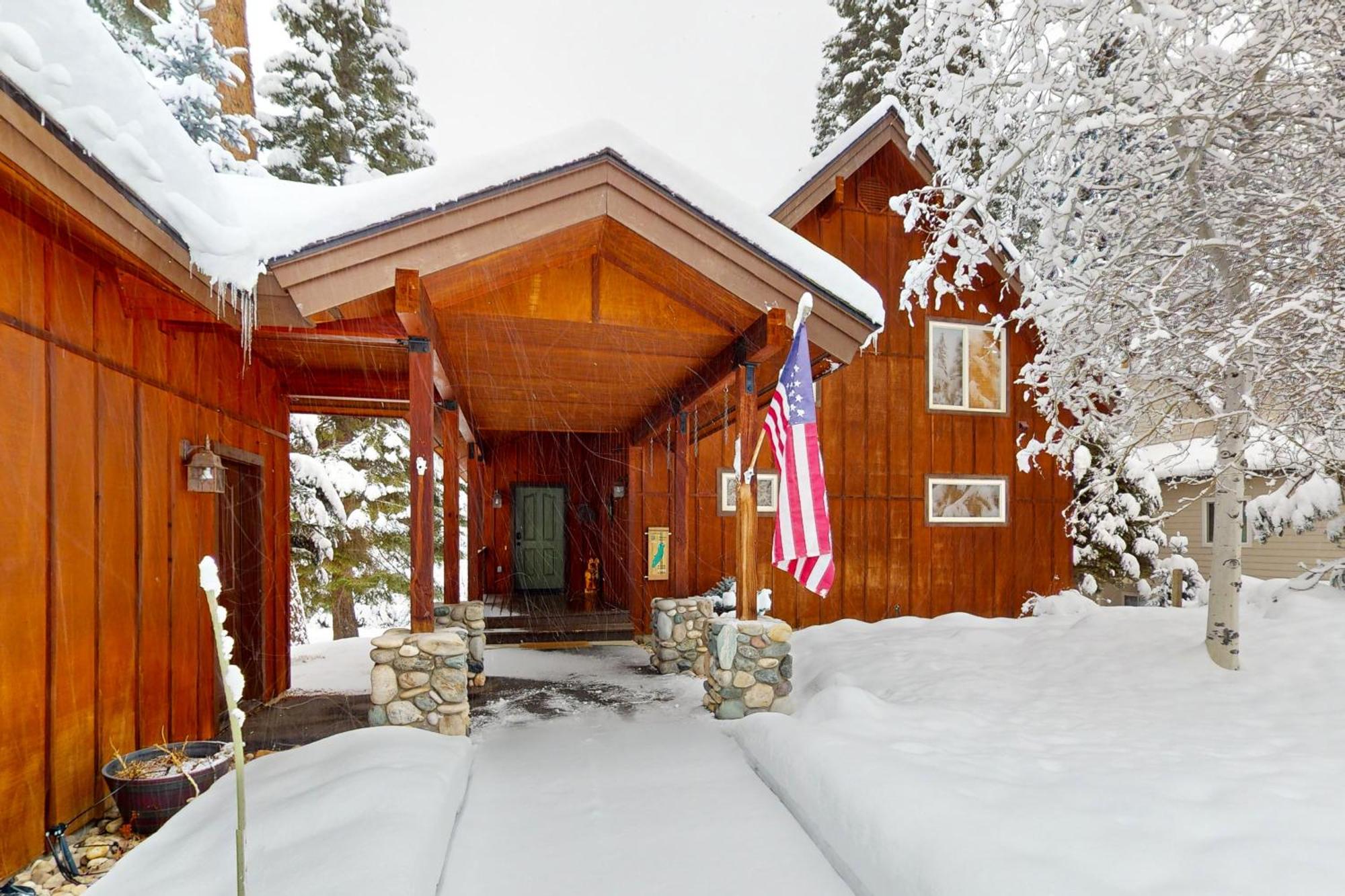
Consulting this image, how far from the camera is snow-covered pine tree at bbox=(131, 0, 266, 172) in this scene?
8.55 meters

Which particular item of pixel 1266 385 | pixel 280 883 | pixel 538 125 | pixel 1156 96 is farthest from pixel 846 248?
pixel 538 125

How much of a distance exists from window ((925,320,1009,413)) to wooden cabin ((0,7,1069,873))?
3318 millimetres

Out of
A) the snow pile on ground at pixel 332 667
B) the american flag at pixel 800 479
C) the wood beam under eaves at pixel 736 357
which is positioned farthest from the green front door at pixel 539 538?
the american flag at pixel 800 479

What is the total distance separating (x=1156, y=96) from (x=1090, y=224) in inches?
40.5

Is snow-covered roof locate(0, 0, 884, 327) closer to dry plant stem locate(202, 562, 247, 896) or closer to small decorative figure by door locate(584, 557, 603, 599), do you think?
dry plant stem locate(202, 562, 247, 896)

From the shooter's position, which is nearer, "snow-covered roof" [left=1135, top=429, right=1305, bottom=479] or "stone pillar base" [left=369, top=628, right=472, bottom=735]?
"stone pillar base" [left=369, top=628, right=472, bottom=735]

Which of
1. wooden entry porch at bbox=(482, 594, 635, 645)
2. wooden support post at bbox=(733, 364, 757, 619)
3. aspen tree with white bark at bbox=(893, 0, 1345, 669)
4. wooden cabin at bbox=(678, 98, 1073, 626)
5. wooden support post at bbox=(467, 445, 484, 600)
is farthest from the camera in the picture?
wooden support post at bbox=(467, 445, 484, 600)

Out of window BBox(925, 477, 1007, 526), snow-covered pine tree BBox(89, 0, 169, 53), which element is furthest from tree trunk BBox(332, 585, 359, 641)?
window BBox(925, 477, 1007, 526)

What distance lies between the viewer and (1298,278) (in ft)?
15.6

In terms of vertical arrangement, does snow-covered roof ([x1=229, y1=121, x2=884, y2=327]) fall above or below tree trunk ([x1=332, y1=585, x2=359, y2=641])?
above

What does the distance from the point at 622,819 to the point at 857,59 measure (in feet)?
55.8

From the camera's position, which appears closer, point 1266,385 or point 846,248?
point 1266,385

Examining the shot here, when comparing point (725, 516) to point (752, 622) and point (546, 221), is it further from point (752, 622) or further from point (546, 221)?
point (546, 221)

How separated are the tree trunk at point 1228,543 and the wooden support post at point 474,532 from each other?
9.56 meters
